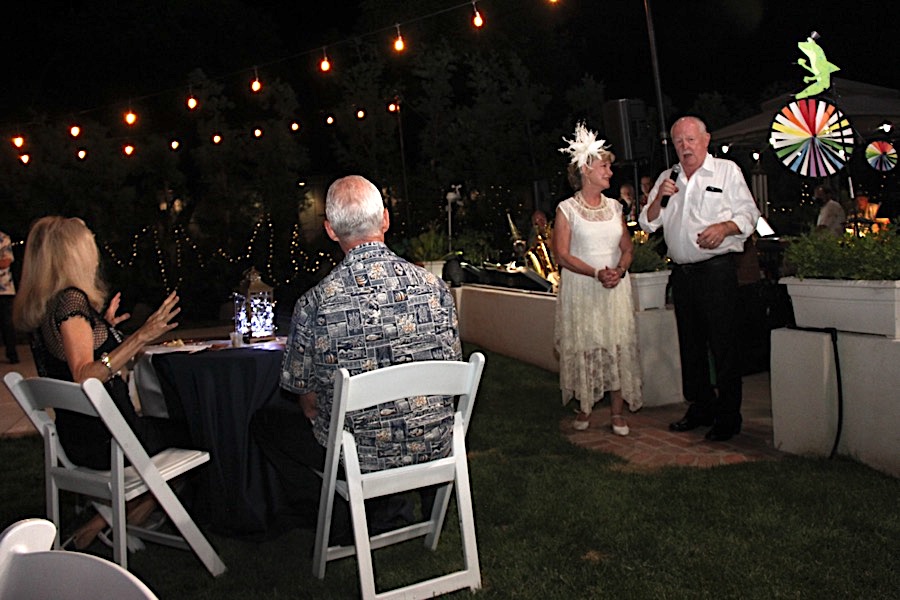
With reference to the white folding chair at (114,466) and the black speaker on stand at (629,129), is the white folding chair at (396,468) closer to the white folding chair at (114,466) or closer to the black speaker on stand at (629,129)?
the white folding chair at (114,466)

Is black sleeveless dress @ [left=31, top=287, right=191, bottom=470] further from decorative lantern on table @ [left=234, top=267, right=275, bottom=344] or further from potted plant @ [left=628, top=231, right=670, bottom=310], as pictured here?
potted plant @ [left=628, top=231, right=670, bottom=310]

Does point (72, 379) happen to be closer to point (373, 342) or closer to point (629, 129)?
point (373, 342)

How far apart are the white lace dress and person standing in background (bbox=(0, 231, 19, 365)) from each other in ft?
20.3

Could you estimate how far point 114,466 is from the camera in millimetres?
2797

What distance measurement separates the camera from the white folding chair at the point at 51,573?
2.89 ft

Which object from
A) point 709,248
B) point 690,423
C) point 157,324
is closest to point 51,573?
point 157,324

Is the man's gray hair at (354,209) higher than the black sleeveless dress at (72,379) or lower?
higher

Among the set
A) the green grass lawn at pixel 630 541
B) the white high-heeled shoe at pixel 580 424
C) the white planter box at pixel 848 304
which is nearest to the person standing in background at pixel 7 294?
the green grass lawn at pixel 630 541

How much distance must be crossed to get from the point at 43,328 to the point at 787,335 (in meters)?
3.29

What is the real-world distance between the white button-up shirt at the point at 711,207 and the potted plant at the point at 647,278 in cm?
84

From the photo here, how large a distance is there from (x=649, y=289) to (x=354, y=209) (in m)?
3.09

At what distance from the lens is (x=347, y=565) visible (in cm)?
316

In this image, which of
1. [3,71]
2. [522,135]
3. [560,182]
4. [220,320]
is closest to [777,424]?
[220,320]

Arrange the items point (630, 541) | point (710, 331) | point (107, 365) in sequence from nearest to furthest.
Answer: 1. point (107, 365)
2. point (630, 541)
3. point (710, 331)
